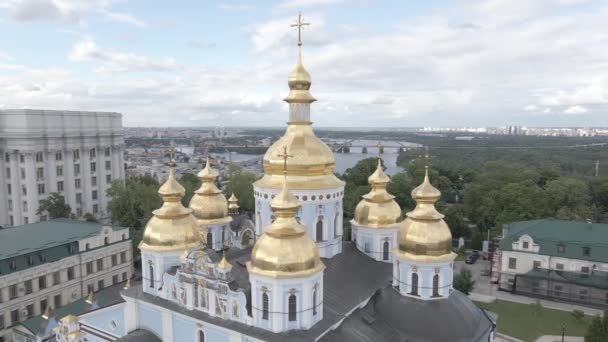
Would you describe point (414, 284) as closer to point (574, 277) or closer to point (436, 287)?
point (436, 287)

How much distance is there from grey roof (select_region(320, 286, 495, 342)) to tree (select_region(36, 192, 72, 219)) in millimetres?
31355

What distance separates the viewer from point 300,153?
17.2 m

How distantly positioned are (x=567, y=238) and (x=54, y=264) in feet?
99.7

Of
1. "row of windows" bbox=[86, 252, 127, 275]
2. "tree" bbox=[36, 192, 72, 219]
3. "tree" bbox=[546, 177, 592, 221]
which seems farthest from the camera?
"tree" bbox=[546, 177, 592, 221]

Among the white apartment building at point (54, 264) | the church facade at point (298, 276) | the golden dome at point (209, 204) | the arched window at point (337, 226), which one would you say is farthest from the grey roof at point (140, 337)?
the white apartment building at point (54, 264)

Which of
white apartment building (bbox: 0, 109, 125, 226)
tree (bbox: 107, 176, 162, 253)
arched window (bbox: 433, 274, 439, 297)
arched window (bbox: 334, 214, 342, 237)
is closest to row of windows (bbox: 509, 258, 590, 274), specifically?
arched window (bbox: 433, 274, 439, 297)

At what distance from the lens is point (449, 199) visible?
56.6 metres

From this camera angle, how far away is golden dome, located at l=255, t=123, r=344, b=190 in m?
17.1

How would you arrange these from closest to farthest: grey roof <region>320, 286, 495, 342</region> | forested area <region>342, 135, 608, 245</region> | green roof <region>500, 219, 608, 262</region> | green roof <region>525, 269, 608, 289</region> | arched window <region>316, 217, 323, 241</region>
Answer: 1. grey roof <region>320, 286, 495, 342</region>
2. arched window <region>316, 217, 323, 241</region>
3. green roof <region>525, 269, 608, 289</region>
4. green roof <region>500, 219, 608, 262</region>
5. forested area <region>342, 135, 608, 245</region>

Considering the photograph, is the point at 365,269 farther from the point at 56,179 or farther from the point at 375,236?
the point at 56,179

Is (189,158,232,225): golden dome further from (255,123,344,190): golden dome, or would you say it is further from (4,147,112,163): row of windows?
(4,147,112,163): row of windows

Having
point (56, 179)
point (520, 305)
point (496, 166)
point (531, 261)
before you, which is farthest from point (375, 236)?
point (496, 166)

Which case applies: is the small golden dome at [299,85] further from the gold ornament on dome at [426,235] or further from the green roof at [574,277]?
the green roof at [574,277]

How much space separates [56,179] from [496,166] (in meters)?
52.6
